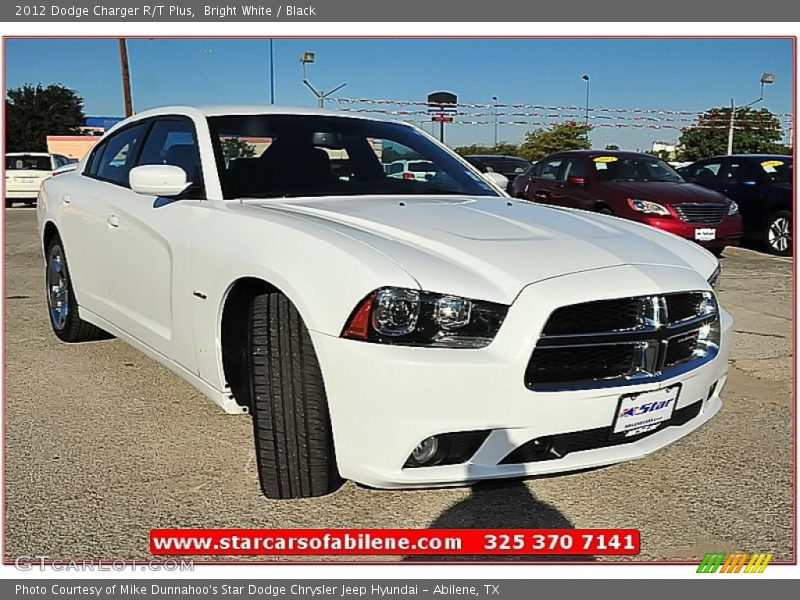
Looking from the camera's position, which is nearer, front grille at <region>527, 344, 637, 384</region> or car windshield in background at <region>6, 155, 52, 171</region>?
front grille at <region>527, 344, 637, 384</region>

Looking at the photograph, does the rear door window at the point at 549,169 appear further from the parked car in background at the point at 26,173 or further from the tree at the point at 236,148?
the parked car in background at the point at 26,173

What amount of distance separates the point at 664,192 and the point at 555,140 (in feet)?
105

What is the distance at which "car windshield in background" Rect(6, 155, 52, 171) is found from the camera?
20.7 metres

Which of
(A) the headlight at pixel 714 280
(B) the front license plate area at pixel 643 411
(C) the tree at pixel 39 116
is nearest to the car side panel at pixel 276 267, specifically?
(B) the front license plate area at pixel 643 411

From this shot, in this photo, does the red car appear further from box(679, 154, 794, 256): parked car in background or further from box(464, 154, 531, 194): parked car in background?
box(464, 154, 531, 194): parked car in background

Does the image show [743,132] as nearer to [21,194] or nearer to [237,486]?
[21,194]

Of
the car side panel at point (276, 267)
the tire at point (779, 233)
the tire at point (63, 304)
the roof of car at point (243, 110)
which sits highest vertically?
the roof of car at point (243, 110)

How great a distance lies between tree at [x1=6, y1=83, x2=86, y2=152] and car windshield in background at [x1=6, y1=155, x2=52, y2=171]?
25.2m

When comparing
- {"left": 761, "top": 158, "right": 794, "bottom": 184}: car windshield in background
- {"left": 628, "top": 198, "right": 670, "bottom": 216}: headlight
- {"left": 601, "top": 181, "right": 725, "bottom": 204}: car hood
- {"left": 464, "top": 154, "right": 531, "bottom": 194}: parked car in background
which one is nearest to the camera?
{"left": 628, "top": 198, "right": 670, "bottom": 216}: headlight

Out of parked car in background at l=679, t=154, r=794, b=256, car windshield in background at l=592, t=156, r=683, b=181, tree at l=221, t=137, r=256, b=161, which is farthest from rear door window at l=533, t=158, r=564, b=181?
tree at l=221, t=137, r=256, b=161

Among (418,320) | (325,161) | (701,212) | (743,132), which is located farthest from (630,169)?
(743,132)

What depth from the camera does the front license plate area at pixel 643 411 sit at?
9.32 feet

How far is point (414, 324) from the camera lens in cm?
266

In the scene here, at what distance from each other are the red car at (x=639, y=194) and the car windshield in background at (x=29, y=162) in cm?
1383
